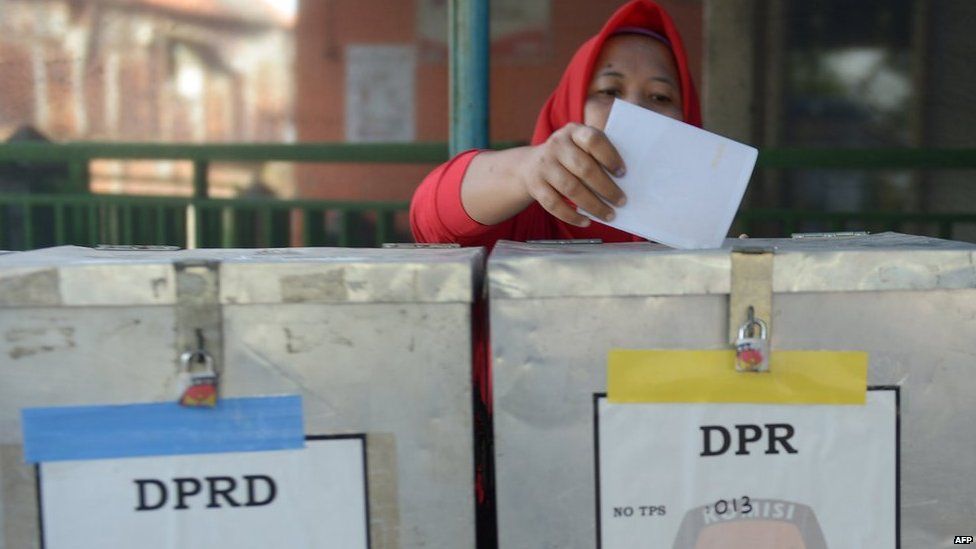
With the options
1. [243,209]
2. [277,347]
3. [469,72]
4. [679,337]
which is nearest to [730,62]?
[243,209]

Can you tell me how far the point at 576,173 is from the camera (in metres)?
0.99

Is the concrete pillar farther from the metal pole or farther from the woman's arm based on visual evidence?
the woman's arm

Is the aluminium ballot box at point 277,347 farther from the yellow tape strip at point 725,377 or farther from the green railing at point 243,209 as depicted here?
the green railing at point 243,209

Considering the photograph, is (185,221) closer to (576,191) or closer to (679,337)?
(576,191)

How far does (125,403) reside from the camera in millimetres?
861

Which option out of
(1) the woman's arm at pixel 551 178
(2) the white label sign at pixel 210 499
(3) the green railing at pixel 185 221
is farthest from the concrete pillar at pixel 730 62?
(2) the white label sign at pixel 210 499

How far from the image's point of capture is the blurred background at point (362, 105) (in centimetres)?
333

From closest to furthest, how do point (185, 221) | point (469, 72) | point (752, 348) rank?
point (752, 348), point (469, 72), point (185, 221)

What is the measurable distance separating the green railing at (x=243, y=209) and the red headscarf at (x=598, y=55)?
3.51 ft

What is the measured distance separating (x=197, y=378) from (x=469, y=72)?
1.24m

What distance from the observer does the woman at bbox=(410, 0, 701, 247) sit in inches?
39.2

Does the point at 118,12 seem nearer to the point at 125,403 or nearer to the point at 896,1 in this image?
the point at 896,1

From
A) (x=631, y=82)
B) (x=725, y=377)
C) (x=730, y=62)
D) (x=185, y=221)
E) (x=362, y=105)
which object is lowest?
(x=725, y=377)

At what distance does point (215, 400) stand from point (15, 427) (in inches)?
7.9
